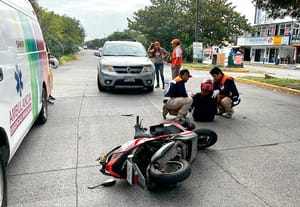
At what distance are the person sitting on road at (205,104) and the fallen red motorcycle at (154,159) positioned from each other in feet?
8.06

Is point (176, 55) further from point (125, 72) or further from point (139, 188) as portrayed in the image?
point (139, 188)

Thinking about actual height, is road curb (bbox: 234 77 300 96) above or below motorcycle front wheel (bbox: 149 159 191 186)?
below

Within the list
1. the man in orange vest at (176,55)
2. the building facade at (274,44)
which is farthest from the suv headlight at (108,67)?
the building facade at (274,44)

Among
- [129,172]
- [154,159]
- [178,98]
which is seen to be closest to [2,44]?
[129,172]

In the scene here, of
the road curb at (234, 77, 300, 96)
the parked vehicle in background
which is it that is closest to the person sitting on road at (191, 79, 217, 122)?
the parked vehicle in background

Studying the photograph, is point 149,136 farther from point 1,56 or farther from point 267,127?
point 267,127

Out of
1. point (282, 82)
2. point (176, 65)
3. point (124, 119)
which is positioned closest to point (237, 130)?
point (124, 119)

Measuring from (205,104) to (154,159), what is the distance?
3.23 m

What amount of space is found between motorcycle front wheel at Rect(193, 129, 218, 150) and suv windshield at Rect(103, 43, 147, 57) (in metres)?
6.13

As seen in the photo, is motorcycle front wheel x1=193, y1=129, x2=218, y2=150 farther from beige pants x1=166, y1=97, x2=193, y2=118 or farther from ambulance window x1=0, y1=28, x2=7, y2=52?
ambulance window x1=0, y1=28, x2=7, y2=52

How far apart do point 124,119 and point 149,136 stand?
2.73m

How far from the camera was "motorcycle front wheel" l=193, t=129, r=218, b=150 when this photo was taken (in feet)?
14.5

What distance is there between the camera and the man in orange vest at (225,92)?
21.3 feet

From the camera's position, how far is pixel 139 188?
11.2ft
